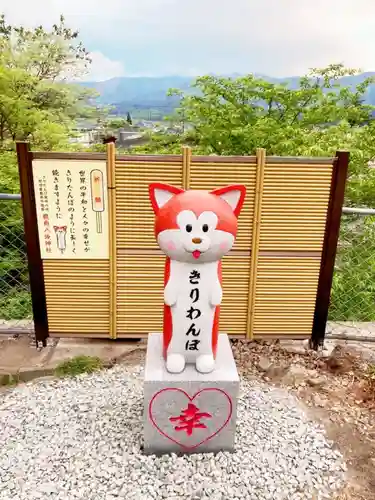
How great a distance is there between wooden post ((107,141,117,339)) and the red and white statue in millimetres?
1325

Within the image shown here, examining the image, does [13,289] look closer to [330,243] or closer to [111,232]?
[111,232]

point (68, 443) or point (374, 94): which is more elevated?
point (374, 94)

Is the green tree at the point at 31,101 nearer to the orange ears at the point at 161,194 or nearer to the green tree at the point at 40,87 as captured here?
the green tree at the point at 40,87

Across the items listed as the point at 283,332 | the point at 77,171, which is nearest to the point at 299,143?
the point at 283,332

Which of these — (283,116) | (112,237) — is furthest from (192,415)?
(283,116)

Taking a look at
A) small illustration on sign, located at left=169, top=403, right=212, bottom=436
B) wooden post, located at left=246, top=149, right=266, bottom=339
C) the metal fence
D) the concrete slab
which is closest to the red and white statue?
small illustration on sign, located at left=169, top=403, right=212, bottom=436

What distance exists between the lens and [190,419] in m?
3.60

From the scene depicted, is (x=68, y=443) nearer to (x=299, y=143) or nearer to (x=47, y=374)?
(x=47, y=374)

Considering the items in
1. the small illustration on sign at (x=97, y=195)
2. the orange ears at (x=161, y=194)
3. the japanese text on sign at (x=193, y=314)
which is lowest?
the japanese text on sign at (x=193, y=314)

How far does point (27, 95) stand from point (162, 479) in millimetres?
10169

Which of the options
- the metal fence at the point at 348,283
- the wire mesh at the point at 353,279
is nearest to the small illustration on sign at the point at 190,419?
the metal fence at the point at 348,283

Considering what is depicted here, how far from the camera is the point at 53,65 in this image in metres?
13.9

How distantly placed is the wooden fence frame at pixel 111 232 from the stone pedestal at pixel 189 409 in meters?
1.65

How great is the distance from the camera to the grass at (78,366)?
4.72 meters
